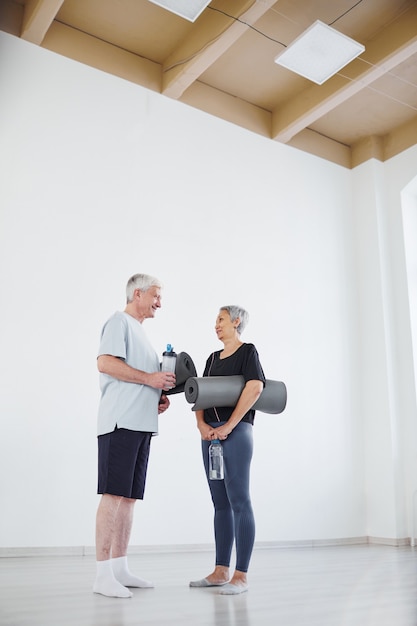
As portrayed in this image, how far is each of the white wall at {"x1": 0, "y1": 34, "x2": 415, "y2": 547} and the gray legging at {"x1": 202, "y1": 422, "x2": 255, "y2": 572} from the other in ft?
4.67

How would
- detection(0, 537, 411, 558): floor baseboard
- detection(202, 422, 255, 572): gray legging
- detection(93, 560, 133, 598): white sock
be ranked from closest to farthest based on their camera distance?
detection(93, 560, 133, 598): white sock < detection(202, 422, 255, 572): gray legging < detection(0, 537, 411, 558): floor baseboard

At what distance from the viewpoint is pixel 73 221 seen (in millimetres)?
3896

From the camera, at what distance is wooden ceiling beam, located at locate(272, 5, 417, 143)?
13.3ft

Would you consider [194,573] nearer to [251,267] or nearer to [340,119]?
[251,267]

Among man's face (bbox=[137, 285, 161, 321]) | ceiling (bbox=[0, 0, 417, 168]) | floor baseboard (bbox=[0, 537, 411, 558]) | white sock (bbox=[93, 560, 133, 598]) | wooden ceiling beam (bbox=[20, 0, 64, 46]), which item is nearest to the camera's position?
white sock (bbox=[93, 560, 133, 598])

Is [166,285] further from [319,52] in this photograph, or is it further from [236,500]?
[236,500]

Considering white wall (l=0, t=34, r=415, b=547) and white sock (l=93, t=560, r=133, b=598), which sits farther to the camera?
white wall (l=0, t=34, r=415, b=547)

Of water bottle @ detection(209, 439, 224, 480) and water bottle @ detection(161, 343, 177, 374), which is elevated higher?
water bottle @ detection(161, 343, 177, 374)

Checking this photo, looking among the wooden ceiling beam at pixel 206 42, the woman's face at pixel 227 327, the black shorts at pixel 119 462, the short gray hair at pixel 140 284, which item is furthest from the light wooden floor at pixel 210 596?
the wooden ceiling beam at pixel 206 42

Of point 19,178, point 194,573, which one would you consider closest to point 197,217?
point 19,178

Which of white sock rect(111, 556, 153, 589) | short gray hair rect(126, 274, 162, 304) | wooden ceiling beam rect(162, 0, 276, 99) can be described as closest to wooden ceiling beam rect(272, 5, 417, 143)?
wooden ceiling beam rect(162, 0, 276, 99)

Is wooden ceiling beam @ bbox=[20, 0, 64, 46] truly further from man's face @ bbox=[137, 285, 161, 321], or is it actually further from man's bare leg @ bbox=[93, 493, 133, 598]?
man's bare leg @ bbox=[93, 493, 133, 598]

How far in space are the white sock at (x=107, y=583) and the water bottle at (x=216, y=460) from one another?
51cm

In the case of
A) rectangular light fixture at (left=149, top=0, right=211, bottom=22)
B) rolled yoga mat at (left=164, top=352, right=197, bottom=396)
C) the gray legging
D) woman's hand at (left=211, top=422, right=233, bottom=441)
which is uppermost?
rectangular light fixture at (left=149, top=0, right=211, bottom=22)
